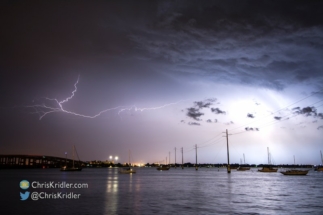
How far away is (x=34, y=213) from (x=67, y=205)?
195 inches

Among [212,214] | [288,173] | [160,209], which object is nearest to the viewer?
[212,214]

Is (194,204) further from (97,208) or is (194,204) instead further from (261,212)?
(97,208)

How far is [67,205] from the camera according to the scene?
33.8 metres

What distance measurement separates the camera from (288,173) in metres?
131

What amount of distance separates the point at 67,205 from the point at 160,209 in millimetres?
11333

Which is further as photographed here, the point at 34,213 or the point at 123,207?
the point at 123,207

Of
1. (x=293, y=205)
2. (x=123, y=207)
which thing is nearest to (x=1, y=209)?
(x=123, y=207)

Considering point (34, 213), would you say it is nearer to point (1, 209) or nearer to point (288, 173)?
point (1, 209)

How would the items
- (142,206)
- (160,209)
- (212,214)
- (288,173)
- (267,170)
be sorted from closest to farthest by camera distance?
(212,214)
(160,209)
(142,206)
(288,173)
(267,170)

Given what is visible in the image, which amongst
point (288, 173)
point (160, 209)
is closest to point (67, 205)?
point (160, 209)

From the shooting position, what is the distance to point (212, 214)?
27.6m

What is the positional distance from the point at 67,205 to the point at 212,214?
17.0 m

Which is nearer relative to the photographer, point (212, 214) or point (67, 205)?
point (212, 214)

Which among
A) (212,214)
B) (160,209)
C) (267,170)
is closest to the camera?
(212,214)
